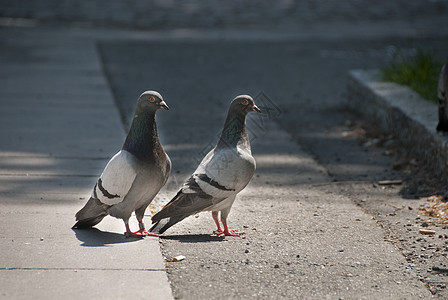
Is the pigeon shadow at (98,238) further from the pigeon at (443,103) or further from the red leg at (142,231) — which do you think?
the pigeon at (443,103)

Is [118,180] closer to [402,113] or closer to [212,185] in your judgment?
[212,185]

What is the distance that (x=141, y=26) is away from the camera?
16.9m

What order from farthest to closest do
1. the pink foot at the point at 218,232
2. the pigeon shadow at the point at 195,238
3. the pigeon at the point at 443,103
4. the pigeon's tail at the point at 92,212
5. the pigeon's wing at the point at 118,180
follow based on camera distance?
the pigeon at the point at 443,103, the pink foot at the point at 218,232, the pigeon shadow at the point at 195,238, the pigeon's tail at the point at 92,212, the pigeon's wing at the point at 118,180

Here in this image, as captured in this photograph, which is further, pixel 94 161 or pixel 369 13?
pixel 369 13

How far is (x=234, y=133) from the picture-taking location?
470cm

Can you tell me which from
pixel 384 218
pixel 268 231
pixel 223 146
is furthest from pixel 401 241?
pixel 223 146

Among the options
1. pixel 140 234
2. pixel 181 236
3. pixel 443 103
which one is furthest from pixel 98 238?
pixel 443 103

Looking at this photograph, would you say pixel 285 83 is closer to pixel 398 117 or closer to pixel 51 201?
pixel 398 117

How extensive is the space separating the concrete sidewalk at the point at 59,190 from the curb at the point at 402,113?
307 cm

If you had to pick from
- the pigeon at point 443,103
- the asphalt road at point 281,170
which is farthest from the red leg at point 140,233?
the pigeon at point 443,103

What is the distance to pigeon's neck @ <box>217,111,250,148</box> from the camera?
468 centimetres

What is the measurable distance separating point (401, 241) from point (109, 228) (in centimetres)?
218

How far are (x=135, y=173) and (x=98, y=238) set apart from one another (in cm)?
56

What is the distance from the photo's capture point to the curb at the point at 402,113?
20.7ft
